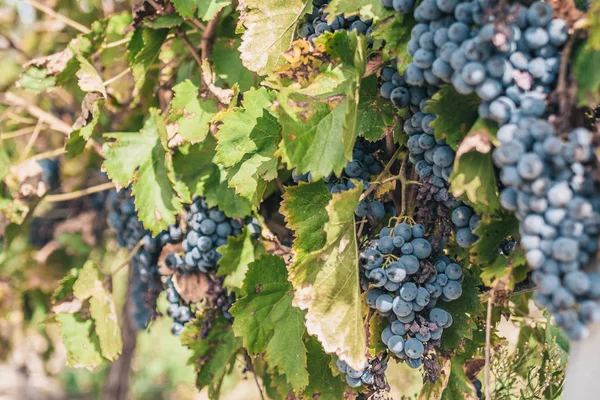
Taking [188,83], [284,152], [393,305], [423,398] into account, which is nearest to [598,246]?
[393,305]

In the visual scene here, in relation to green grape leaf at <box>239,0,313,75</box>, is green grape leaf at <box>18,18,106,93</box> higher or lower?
lower

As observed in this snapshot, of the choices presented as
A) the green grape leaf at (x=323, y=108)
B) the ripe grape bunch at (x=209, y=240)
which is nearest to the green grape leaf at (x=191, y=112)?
the ripe grape bunch at (x=209, y=240)

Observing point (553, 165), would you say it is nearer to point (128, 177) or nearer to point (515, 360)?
point (515, 360)

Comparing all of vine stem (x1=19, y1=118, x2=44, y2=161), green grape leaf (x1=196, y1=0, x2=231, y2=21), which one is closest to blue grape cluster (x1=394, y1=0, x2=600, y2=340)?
green grape leaf (x1=196, y1=0, x2=231, y2=21)

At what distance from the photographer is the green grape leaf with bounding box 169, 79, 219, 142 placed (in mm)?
1515

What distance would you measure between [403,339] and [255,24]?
756mm

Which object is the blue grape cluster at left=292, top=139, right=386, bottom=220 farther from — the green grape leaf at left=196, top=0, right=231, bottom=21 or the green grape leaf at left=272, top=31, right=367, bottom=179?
the green grape leaf at left=196, top=0, right=231, bottom=21

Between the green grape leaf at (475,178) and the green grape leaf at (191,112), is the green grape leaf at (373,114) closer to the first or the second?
the green grape leaf at (475,178)

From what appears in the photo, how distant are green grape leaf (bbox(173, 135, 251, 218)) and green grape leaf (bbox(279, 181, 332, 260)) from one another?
0.32 meters

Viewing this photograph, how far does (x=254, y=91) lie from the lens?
1.28 metres

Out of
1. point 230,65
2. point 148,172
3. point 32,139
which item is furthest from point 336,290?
point 32,139

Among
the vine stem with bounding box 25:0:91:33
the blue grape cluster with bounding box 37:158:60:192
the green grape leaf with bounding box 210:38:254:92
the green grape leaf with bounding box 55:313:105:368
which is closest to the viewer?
the green grape leaf with bounding box 210:38:254:92

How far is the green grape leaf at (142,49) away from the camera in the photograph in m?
1.63

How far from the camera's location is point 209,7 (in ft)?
4.69
